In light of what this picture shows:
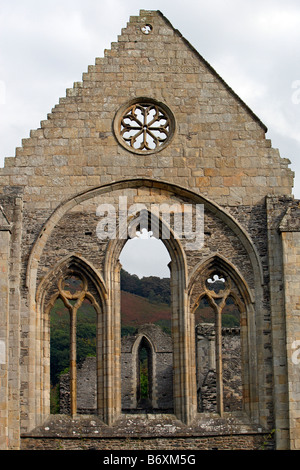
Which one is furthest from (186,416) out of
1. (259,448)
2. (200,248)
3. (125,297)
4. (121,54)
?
(125,297)

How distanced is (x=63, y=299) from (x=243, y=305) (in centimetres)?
344

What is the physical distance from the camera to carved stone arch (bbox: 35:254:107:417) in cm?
1983

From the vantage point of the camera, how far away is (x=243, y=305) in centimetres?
2020

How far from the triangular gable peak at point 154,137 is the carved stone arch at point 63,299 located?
129 centimetres

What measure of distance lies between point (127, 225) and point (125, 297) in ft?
186

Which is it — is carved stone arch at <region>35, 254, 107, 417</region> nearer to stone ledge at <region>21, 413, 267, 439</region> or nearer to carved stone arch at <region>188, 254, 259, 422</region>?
stone ledge at <region>21, 413, 267, 439</region>

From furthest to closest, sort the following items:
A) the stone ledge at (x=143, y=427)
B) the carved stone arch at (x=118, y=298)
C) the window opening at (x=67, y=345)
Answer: the window opening at (x=67, y=345) → the carved stone arch at (x=118, y=298) → the stone ledge at (x=143, y=427)

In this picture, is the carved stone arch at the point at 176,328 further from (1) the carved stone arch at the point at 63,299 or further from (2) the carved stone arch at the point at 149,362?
(2) the carved stone arch at the point at 149,362

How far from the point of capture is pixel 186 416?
1956 cm

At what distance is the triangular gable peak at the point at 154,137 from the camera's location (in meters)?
20.6

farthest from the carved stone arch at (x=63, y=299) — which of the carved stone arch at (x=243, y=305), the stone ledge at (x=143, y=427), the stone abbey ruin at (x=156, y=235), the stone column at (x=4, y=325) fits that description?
the carved stone arch at (x=243, y=305)

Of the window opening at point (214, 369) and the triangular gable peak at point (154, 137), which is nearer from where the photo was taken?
the triangular gable peak at point (154, 137)

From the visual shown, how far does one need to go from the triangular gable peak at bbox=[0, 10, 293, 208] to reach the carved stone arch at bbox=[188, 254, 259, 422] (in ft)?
4.21
